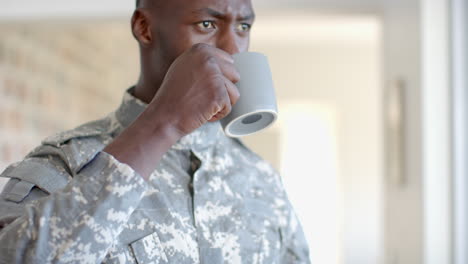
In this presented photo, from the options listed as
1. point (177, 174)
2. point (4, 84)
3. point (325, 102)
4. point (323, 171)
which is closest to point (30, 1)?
point (4, 84)

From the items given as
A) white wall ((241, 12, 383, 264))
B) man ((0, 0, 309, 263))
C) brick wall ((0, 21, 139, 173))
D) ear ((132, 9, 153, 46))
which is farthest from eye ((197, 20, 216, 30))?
white wall ((241, 12, 383, 264))

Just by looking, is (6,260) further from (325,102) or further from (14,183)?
(325,102)

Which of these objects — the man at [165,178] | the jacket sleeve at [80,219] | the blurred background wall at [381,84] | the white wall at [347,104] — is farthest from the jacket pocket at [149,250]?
the white wall at [347,104]

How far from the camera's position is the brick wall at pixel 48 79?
2.35 metres

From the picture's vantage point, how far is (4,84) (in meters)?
2.27

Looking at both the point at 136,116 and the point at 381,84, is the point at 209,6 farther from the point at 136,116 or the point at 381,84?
the point at 381,84

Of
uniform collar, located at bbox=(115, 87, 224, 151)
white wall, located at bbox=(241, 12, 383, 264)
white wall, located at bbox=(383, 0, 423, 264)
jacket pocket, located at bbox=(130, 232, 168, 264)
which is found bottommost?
white wall, located at bbox=(241, 12, 383, 264)

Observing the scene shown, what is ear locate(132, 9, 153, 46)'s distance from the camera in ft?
2.99

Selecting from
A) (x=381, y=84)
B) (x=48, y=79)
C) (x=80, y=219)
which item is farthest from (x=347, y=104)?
(x=80, y=219)

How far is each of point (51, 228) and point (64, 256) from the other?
0.03 metres

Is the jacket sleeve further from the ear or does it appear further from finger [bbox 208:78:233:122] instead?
the ear

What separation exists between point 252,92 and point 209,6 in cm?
14

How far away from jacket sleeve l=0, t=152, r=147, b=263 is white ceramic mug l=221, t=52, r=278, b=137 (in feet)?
0.58

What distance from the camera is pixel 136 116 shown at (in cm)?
91
